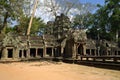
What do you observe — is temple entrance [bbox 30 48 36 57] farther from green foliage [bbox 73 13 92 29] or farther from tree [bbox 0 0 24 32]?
green foliage [bbox 73 13 92 29]

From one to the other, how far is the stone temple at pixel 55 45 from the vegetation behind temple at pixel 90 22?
338cm

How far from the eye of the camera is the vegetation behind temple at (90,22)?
40.8 meters

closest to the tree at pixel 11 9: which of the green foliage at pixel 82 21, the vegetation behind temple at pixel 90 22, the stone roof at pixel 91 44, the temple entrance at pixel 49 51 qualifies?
the vegetation behind temple at pixel 90 22

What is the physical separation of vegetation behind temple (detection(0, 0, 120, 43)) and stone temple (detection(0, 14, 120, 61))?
11.1ft

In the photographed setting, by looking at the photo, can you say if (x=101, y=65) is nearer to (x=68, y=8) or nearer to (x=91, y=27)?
(x=68, y=8)

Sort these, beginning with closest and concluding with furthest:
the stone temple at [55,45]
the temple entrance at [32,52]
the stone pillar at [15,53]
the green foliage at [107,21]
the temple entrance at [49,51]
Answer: the stone temple at [55,45] < the stone pillar at [15,53] < the temple entrance at [32,52] < the temple entrance at [49,51] < the green foliage at [107,21]

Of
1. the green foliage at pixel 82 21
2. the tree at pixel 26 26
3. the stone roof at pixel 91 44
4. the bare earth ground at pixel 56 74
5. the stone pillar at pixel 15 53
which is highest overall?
the green foliage at pixel 82 21

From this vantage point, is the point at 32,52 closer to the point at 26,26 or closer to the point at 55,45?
the point at 55,45

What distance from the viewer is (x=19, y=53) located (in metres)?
40.2

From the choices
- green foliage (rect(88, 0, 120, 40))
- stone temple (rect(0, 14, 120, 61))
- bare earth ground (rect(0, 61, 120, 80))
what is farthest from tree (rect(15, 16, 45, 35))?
bare earth ground (rect(0, 61, 120, 80))

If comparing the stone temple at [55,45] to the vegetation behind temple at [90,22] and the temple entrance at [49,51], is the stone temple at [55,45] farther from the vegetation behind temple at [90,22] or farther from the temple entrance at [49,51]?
the vegetation behind temple at [90,22]

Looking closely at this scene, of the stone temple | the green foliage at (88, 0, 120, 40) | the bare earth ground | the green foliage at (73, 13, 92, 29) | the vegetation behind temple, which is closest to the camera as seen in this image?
the bare earth ground

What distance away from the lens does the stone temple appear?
1390 inches

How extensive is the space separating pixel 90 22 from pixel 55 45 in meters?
20.4
